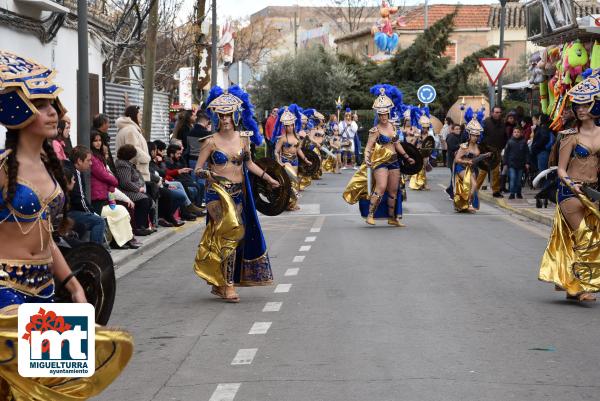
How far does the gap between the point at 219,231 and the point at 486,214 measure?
12.9m

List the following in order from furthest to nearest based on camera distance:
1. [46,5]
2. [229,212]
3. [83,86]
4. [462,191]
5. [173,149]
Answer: [462,191] < [173,149] < [46,5] < [83,86] < [229,212]

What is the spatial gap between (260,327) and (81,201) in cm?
505

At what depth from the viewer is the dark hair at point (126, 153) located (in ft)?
57.1

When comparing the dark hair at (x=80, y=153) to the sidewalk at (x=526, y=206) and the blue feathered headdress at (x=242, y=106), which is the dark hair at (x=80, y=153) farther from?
the sidewalk at (x=526, y=206)

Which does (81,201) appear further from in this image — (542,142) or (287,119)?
(542,142)

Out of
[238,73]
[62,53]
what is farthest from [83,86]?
[238,73]

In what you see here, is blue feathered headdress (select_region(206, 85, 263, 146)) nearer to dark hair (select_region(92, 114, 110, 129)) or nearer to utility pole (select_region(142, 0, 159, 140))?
dark hair (select_region(92, 114, 110, 129))

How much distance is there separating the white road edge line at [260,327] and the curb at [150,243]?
4.99 metres

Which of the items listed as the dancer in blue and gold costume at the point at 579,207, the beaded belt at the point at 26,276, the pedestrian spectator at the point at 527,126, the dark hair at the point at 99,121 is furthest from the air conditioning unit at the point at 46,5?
the beaded belt at the point at 26,276

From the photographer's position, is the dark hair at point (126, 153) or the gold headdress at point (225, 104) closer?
the gold headdress at point (225, 104)

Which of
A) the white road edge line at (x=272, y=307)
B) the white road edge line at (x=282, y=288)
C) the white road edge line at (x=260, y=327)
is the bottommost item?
the white road edge line at (x=282, y=288)

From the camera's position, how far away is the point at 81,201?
1402 centimetres

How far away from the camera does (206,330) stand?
958 cm

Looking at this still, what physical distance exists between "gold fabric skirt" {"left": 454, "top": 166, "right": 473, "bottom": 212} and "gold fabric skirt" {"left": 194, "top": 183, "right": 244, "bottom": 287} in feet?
41.2
